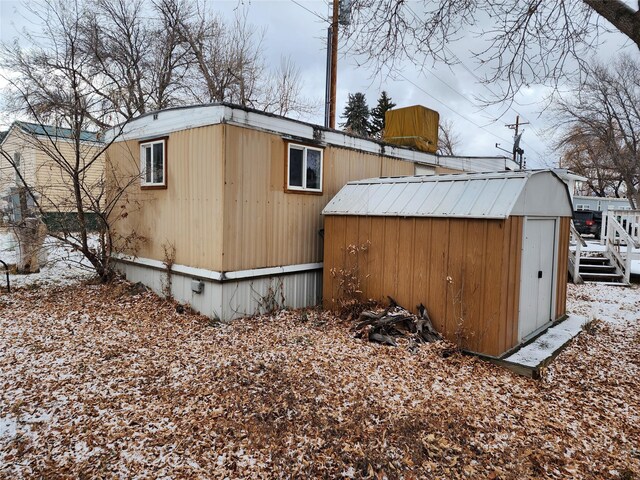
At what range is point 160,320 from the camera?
6.16 metres

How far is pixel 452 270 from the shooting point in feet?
17.0

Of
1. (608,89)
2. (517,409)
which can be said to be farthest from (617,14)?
(608,89)

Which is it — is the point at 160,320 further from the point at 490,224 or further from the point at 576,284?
the point at 576,284

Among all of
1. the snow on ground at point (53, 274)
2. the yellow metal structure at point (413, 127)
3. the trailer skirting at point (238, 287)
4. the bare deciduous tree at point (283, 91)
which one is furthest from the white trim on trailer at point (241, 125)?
the bare deciduous tree at point (283, 91)

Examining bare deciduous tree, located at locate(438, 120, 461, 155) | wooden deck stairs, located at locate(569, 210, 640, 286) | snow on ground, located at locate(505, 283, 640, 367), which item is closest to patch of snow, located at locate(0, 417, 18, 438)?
snow on ground, located at locate(505, 283, 640, 367)

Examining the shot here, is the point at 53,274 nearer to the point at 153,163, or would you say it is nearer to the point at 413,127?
the point at 153,163

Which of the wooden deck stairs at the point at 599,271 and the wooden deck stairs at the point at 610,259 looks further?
the wooden deck stairs at the point at 599,271

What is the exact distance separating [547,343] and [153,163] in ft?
23.8

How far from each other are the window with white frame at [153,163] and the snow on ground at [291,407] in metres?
2.78

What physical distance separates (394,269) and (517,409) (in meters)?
2.57

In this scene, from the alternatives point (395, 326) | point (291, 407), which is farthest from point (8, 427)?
point (395, 326)

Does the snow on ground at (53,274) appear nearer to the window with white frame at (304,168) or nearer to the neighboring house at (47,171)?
the neighboring house at (47,171)

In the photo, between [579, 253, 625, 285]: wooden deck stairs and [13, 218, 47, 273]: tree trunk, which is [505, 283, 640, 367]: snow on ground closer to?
[579, 253, 625, 285]: wooden deck stairs

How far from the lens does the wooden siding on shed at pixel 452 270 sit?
478 cm
